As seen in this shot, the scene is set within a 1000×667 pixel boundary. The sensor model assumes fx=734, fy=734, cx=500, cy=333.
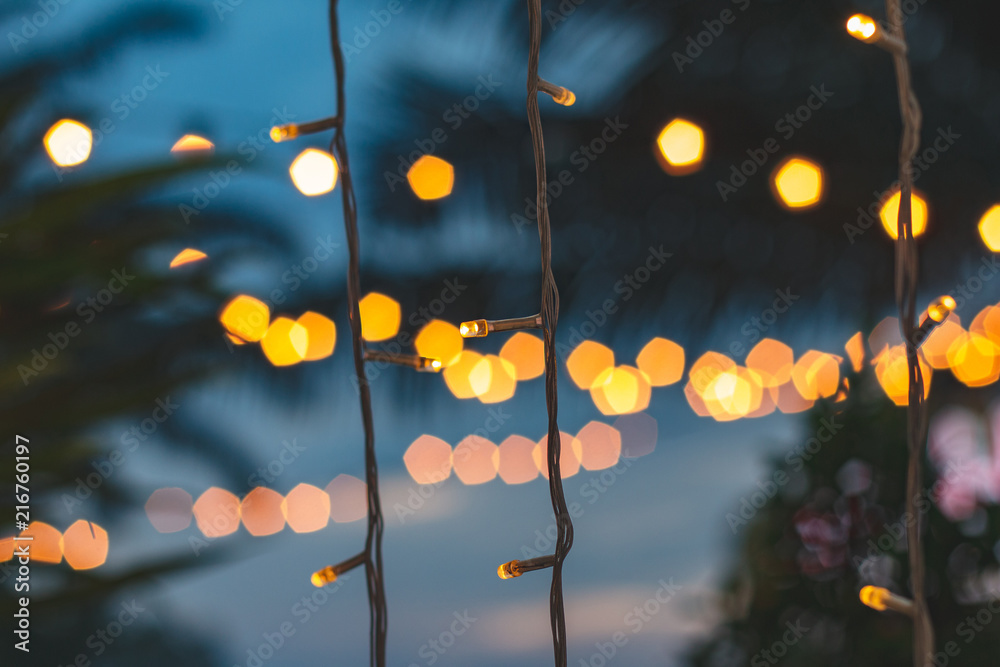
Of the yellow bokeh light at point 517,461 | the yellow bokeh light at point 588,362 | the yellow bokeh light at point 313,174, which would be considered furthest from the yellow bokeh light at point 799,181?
the yellow bokeh light at point 517,461

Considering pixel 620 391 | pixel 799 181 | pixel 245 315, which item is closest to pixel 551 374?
pixel 799 181

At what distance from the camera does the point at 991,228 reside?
4.37 ft

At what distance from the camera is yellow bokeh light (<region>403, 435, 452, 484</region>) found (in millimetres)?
1887

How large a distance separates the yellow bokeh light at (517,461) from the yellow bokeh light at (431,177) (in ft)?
2.63

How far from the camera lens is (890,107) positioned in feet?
4.31

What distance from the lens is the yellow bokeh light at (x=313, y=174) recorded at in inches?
48.4

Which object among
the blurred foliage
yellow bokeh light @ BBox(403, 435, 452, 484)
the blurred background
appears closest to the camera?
the blurred foliage

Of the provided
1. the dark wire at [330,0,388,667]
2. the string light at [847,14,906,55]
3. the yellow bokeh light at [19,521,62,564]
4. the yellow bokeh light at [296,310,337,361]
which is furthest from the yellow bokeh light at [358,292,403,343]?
the string light at [847,14,906,55]

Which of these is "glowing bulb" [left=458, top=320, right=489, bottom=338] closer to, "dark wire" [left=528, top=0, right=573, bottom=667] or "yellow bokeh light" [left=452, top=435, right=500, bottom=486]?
"dark wire" [left=528, top=0, right=573, bottom=667]

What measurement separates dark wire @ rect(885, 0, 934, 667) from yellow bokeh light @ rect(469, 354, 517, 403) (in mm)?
1440

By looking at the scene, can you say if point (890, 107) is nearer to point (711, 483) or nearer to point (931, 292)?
point (931, 292)

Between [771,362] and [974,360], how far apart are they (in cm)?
46

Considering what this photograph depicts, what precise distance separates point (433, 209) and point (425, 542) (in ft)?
2.45

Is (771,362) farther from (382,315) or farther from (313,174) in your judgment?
(313,174)
